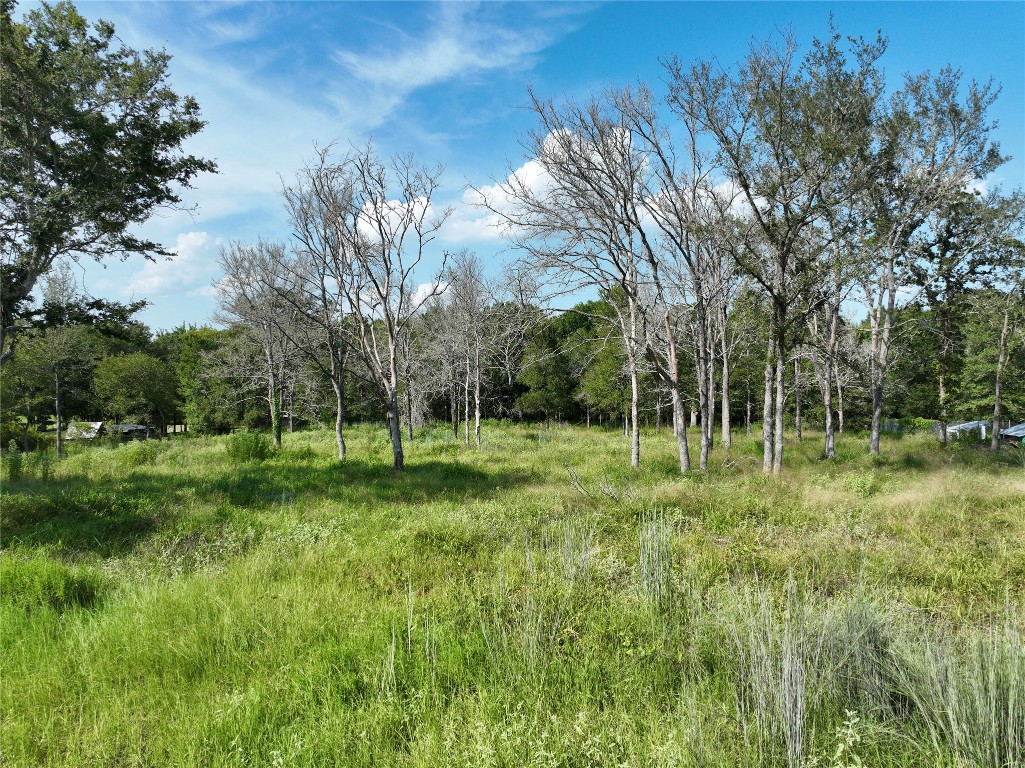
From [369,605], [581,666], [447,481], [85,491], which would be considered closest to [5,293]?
[85,491]

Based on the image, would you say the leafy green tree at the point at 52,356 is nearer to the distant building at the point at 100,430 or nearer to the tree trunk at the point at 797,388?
the distant building at the point at 100,430

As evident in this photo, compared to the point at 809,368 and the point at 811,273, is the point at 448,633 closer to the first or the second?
the point at 811,273

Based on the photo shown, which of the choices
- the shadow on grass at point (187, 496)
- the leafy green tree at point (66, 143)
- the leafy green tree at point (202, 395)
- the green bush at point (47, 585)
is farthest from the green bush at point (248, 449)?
the leafy green tree at point (202, 395)

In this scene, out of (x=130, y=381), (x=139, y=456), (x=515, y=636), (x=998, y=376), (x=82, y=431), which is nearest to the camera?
(x=515, y=636)

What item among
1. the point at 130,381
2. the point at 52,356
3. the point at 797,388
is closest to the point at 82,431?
the point at 130,381

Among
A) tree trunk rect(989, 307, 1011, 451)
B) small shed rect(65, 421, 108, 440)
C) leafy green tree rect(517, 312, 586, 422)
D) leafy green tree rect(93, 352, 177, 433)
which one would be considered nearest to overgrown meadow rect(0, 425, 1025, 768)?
tree trunk rect(989, 307, 1011, 451)

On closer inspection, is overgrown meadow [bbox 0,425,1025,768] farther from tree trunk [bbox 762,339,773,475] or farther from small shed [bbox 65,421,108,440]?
small shed [bbox 65,421,108,440]

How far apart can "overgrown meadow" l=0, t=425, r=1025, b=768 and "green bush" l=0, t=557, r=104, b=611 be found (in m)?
0.03

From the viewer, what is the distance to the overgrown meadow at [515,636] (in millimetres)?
2959

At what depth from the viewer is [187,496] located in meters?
10.5

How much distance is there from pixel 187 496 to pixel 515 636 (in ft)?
31.1

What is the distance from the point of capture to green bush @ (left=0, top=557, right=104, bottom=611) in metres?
5.20

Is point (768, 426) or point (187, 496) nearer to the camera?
point (187, 496)

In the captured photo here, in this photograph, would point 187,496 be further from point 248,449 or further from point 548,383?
point 548,383
